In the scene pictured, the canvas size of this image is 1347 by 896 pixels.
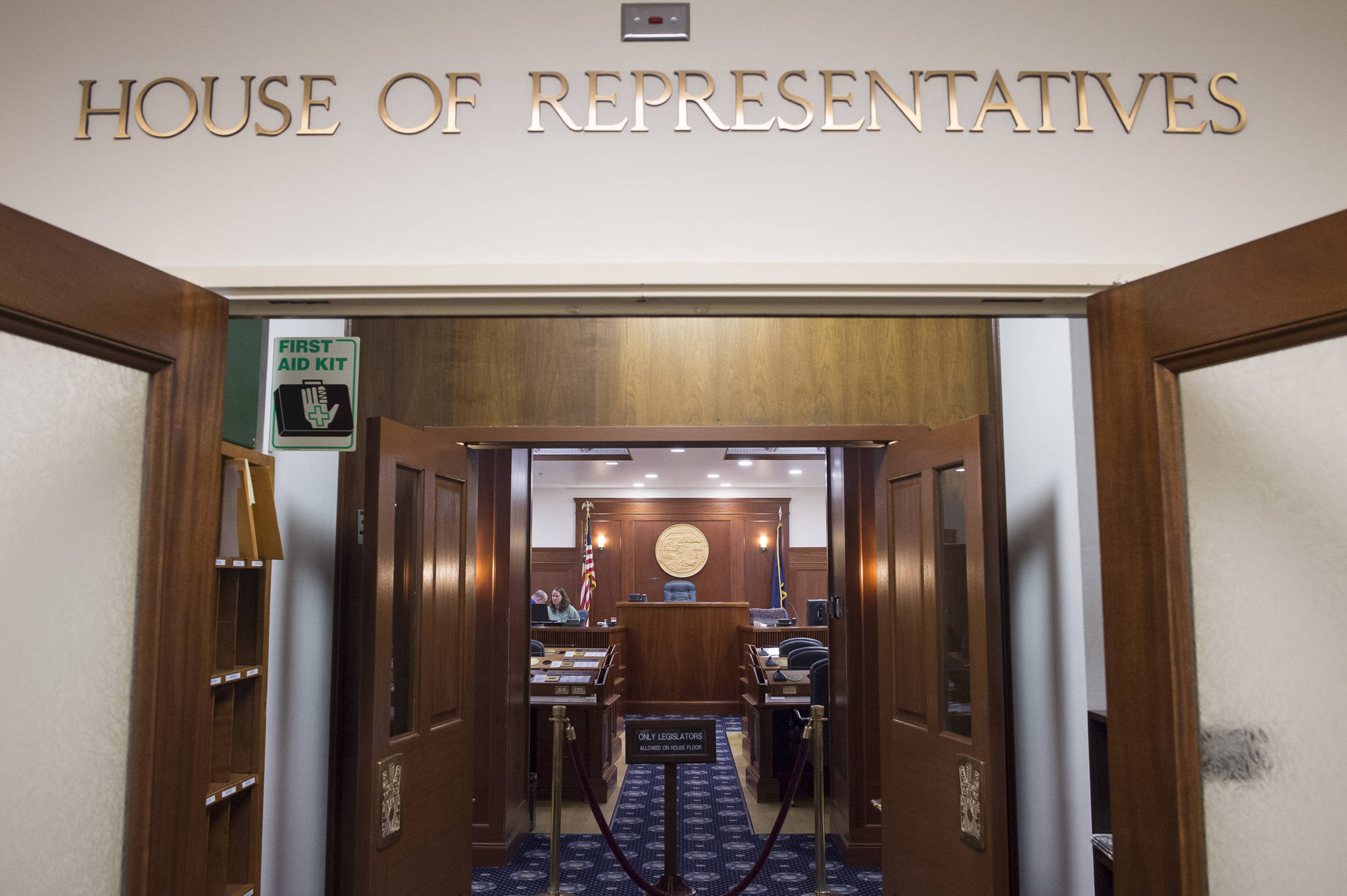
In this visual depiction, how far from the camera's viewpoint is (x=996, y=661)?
121 inches

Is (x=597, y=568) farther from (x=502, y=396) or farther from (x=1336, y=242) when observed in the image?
(x=1336, y=242)

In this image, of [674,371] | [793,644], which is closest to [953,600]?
[674,371]

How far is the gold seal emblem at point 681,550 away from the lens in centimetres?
1484

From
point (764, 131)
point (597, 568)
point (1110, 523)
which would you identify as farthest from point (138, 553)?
point (597, 568)

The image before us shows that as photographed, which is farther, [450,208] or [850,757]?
[850,757]

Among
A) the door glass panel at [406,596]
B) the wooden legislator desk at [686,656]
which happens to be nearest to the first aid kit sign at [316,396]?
the door glass panel at [406,596]

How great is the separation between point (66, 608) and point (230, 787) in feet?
4.26

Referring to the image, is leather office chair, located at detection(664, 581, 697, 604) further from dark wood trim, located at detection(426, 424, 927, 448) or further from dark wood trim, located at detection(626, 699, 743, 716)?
dark wood trim, located at detection(426, 424, 927, 448)

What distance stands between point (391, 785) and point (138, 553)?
2001 mm

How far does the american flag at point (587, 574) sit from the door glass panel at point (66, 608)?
510 inches

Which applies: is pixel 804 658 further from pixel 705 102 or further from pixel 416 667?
pixel 705 102

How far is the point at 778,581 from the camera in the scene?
1477 centimetres

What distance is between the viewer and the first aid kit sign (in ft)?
9.29

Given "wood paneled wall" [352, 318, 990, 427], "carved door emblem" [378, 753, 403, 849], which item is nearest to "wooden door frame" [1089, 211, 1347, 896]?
"carved door emblem" [378, 753, 403, 849]
